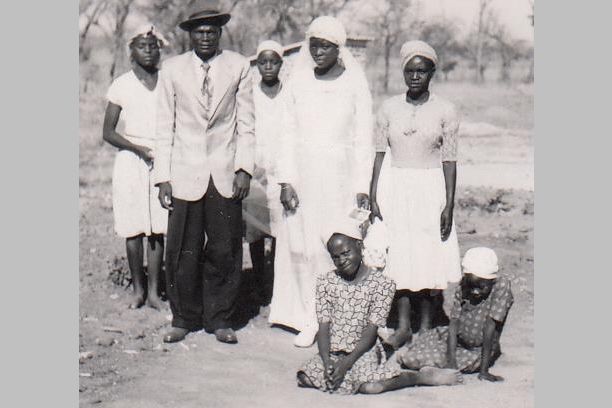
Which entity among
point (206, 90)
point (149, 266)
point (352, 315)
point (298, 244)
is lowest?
point (352, 315)

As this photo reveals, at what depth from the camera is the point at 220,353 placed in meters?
5.93

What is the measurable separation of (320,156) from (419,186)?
73cm

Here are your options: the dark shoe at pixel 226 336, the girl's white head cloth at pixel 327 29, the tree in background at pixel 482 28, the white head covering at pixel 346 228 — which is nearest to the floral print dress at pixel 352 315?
the white head covering at pixel 346 228

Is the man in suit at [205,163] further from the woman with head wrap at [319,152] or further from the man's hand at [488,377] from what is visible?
the man's hand at [488,377]

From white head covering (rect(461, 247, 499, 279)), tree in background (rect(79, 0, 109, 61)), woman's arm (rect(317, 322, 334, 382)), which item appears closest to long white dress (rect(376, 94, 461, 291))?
white head covering (rect(461, 247, 499, 279))

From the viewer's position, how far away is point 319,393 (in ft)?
16.9

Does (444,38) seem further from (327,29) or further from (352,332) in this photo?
(352,332)

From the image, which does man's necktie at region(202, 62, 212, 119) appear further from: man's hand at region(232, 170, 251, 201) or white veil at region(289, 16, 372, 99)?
white veil at region(289, 16, 372, 99)

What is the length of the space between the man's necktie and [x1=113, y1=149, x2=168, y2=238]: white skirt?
3.18ft

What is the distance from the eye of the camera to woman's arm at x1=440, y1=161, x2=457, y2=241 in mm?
5754

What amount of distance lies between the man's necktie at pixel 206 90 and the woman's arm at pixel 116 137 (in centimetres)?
81

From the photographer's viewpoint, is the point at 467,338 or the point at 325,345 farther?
the point at 467,338

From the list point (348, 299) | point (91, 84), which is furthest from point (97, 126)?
point (348, 299)

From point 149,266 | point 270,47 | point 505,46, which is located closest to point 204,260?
point 149,266
